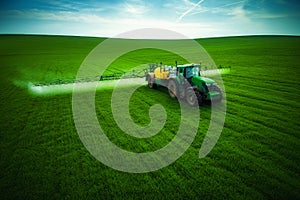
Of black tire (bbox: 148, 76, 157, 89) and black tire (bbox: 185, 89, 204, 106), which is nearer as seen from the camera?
black tire (bbox: 185, 89, 204, 106)

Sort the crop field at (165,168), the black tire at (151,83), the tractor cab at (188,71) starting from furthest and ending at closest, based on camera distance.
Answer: the black tire at (151,83) < the tractor cab at (188,71) < the crop field at (165,168)

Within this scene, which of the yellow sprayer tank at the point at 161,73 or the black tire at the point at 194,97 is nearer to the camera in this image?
the black tire at the point at 194,97

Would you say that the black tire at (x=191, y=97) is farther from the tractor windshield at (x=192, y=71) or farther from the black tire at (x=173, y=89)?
the tractor windshield at (x=192, y=71)

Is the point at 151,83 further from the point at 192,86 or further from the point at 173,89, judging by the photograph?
the point at 192,86

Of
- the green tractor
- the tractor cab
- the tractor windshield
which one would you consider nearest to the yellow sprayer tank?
the green tractor

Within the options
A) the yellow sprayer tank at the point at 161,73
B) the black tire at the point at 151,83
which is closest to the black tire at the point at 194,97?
the yellow sprayer tank at the point at 161,73

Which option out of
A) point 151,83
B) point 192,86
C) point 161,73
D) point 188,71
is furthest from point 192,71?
point 151,83

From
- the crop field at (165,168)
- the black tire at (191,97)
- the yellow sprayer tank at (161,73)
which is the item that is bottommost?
the crop field at (165,168)

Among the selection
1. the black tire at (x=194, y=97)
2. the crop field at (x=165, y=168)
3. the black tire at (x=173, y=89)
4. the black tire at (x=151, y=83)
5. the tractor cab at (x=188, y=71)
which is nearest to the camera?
the crop field at (x=165, y=168)

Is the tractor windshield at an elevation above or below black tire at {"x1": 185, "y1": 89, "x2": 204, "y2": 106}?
above

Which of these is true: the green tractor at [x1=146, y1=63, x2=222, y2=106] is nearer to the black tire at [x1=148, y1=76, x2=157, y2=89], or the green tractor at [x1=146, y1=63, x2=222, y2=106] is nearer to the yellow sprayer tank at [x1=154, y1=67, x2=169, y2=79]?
the yellow sprayer tank at [x1=154, y1=67, x2=169, y2=79]

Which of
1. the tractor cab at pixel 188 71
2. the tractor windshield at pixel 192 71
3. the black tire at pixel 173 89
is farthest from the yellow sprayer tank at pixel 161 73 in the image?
the tractor windshield at pixel 192 71

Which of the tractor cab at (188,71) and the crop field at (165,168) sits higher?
the tractor cab at (188,71)

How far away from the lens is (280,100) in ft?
30.9
